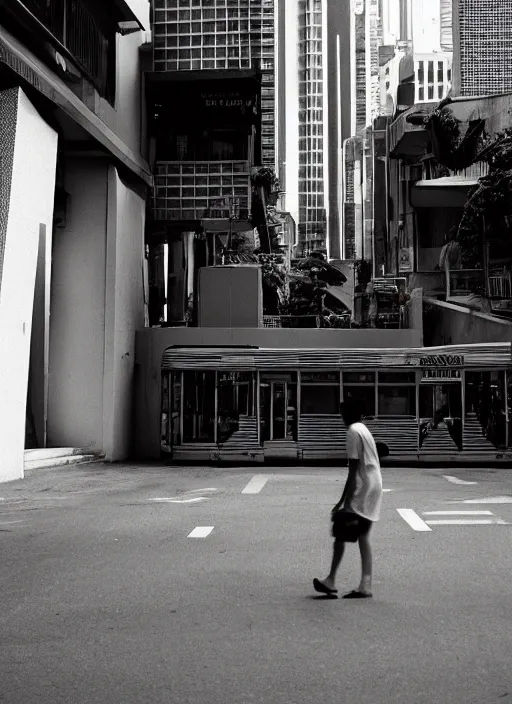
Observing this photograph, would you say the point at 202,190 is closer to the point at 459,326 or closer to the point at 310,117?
the point at 459,326

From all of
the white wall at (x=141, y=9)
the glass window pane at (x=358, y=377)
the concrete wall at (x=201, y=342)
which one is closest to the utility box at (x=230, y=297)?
the concrete wall at (x=201, y=342)

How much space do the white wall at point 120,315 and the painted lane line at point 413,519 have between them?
54.2 feet

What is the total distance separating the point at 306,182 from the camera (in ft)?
582

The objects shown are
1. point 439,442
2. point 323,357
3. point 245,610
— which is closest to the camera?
point 245,610

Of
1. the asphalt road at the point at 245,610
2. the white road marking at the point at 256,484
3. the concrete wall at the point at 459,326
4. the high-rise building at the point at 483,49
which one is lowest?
the asphalt road at the point at 245,610

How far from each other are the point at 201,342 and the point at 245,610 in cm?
2443

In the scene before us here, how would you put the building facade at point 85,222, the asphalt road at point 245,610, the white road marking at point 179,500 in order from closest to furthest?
the asphalt road at point 245,610
the white road marking at point 179,500
the building facade at point 85,222

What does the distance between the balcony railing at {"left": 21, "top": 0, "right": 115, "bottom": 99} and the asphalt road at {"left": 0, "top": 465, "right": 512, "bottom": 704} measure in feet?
48.0

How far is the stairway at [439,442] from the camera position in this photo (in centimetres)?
2522

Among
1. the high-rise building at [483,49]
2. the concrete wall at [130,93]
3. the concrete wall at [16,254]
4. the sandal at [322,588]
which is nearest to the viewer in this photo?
the sandal at [322,588]

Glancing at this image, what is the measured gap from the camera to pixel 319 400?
25.8m

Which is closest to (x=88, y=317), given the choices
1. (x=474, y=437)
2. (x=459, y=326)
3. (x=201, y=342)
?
(x=201, y=342)

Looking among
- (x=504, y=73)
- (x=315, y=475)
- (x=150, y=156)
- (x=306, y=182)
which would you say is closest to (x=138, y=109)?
(x=150, y=156)

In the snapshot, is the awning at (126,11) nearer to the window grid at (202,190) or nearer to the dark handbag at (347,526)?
the window grid at (202,190)
